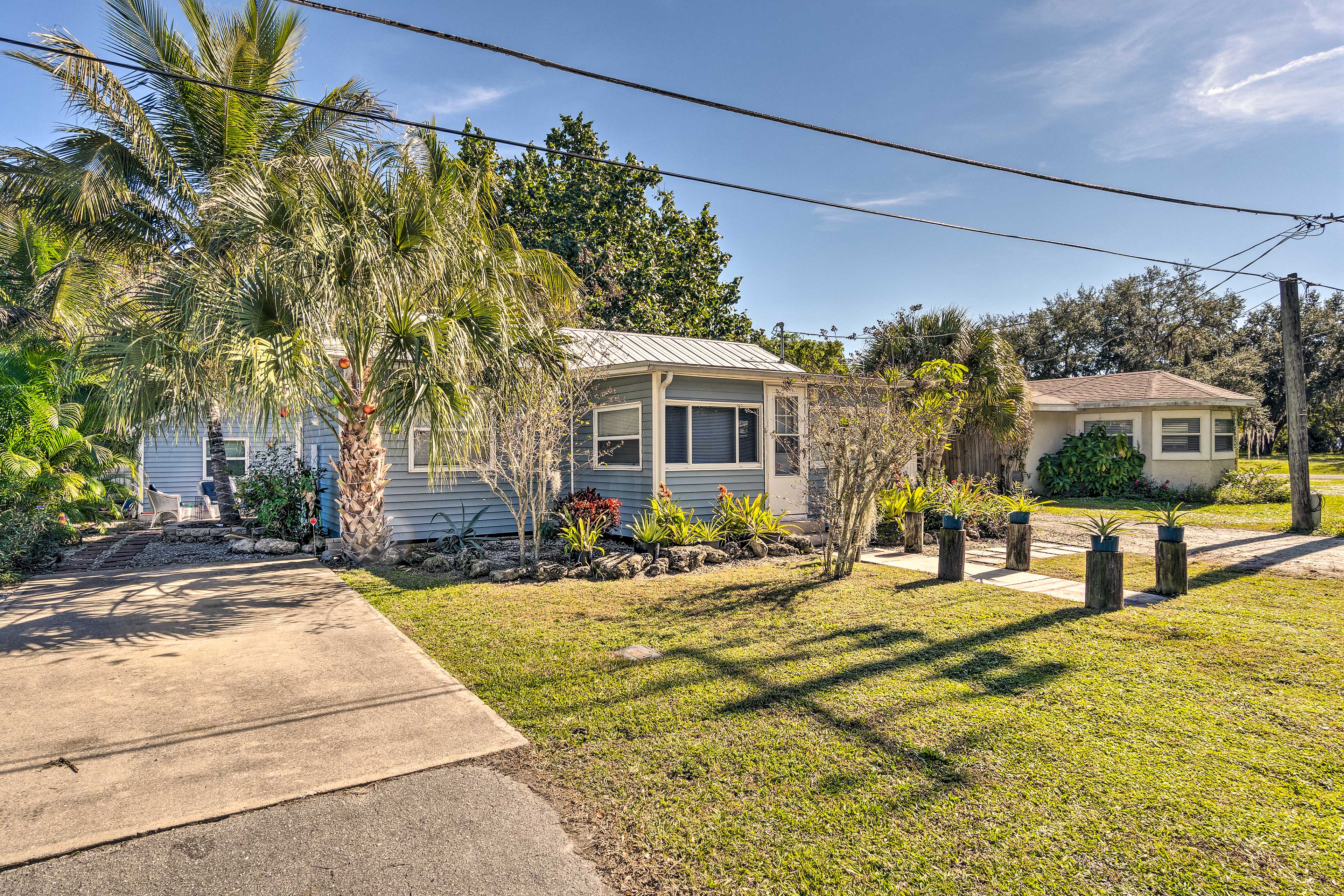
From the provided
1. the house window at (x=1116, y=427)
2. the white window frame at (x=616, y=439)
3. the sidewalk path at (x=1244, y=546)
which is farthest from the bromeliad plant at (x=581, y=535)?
the house window at (x=1116, y=427)

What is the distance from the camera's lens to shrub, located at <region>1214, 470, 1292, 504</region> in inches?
620

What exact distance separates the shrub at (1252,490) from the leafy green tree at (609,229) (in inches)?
672

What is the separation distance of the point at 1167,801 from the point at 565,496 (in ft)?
27.4

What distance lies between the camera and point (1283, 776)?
3260 mm

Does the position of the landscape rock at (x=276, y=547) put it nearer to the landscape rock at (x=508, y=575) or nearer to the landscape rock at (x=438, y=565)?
the landscape rock at (x=438, y=565)

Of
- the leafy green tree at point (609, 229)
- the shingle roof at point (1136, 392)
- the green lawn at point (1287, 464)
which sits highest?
the leafy green tree at point (609, 229)

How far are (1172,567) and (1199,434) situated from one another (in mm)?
13851

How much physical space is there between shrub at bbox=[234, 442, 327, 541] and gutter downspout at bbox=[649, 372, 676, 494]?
592 centimetres

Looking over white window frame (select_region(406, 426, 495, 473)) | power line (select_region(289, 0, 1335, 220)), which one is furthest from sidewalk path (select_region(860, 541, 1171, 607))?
white window frame (select_region(406, 426, 495, 473))

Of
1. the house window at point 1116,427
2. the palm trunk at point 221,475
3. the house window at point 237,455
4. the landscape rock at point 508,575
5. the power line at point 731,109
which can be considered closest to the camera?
the power line at point 731,109

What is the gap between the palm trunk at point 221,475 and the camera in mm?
11359

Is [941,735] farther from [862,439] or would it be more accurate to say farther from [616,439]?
[616,439]

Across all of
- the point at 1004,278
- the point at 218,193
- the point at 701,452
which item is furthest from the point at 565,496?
the point at 1004,278

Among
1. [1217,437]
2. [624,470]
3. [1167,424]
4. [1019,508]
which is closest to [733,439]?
[624,470]
